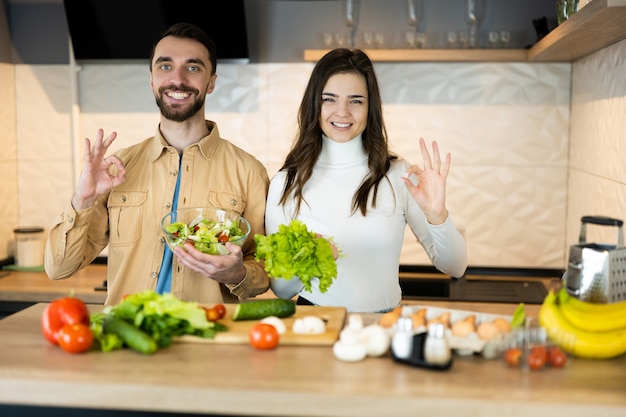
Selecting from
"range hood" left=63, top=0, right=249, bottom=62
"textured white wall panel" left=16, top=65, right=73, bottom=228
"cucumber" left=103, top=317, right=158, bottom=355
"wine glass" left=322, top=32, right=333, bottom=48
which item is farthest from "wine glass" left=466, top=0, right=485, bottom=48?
"cucumber" left=103, top=317, right=158, bottom=355

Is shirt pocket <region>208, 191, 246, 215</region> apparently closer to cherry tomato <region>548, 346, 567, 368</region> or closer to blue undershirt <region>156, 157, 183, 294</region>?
blue undershirt <region>156, 157, 183, 294</region>

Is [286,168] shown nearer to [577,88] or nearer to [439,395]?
[439,395]

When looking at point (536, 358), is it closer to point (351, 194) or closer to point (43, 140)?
point (351, 194)

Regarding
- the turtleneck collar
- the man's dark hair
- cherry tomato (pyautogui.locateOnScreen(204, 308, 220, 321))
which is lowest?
cherry tomato (pyautogui.locateOnScreen(204, 308, 220, 321))

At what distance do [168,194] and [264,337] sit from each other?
0.91 metres

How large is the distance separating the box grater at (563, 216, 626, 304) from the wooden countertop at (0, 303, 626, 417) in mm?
173

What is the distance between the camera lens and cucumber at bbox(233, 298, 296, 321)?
1992 millimetres

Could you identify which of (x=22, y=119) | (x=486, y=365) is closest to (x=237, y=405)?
(x=486, y=365)

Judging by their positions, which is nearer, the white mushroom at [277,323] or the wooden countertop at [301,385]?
the wooden countertop at [301,385]

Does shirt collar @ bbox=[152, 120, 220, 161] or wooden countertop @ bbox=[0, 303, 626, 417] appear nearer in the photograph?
wooden countertop @ bbox=[0, 303, 626, 417]

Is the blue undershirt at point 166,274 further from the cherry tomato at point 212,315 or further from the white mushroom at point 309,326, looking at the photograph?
the white mushroom at point 309,326

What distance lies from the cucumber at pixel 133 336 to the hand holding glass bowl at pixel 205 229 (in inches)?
15.6

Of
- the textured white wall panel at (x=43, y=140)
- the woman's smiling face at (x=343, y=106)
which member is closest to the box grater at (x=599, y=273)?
the woman's smiling face at (x=343, y=106)

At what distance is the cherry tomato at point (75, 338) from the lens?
1.75m
